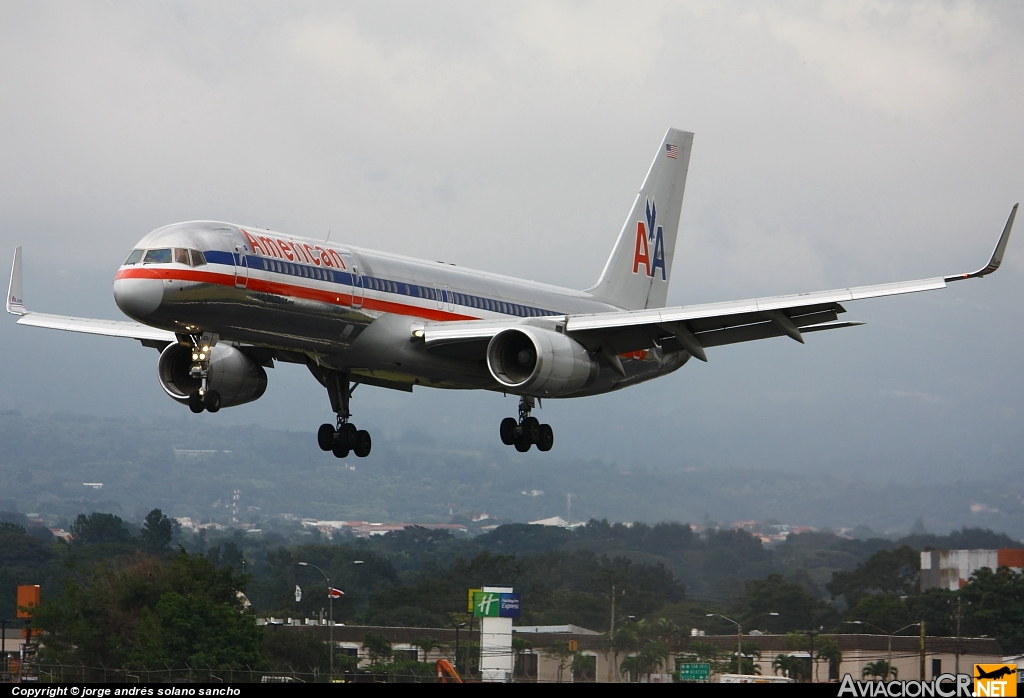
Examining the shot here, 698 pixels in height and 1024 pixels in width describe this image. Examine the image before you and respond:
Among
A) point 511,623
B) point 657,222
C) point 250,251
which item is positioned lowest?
point 511,623

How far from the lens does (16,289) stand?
43250mm

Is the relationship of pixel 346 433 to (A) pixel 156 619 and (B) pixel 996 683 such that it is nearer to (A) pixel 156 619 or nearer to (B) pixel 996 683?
(B) pixel 996 683

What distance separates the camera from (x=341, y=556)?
11125 cm

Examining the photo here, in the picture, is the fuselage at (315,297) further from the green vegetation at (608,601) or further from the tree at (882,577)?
the tree at (882,577)

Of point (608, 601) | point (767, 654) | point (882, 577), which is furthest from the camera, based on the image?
point (882, 577)

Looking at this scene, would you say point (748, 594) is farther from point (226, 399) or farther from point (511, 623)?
point (226, 399)

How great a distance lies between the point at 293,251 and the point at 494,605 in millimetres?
36840

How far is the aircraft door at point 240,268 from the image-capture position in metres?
32.4

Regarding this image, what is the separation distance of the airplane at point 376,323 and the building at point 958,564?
29.7 m

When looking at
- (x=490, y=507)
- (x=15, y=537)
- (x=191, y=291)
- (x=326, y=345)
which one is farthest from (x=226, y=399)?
(x=490, y=507)

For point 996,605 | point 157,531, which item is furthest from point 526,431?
point 157,531

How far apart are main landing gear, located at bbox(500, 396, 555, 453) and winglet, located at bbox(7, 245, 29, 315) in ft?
51.9

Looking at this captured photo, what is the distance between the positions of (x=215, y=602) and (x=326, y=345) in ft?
123

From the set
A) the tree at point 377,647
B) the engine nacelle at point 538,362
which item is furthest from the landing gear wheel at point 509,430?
the tree at point 377,647
